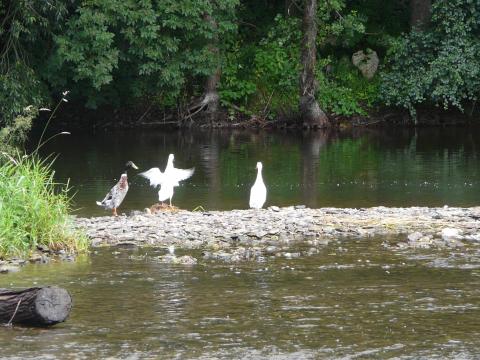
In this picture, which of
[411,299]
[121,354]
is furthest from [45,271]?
[411,299]

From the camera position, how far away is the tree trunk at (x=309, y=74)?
39062mm

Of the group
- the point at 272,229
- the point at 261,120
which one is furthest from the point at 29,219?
the point at 261,120

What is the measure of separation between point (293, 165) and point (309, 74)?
443 inches

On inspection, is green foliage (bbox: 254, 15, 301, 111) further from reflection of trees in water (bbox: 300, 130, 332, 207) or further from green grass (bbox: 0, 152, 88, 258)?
green grass (bbox: 0, 152, 88, 258)

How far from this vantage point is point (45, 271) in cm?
1330

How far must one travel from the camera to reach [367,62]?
136 feet

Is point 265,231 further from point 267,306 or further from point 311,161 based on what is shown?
point 311,161

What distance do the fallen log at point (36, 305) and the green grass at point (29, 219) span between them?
3.38 meters

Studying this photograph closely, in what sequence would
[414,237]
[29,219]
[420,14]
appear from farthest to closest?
[420,14] → [414,237] → [29,219]

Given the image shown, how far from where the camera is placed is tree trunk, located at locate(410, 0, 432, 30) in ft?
131

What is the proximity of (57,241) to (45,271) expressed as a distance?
4.05ft

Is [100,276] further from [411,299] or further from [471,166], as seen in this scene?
[471,166]

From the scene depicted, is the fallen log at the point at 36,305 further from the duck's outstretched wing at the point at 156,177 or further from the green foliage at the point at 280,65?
the green foliage at the point at 280,65

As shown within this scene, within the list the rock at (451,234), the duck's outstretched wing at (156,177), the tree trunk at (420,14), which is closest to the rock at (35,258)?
the rock at (451,234)
